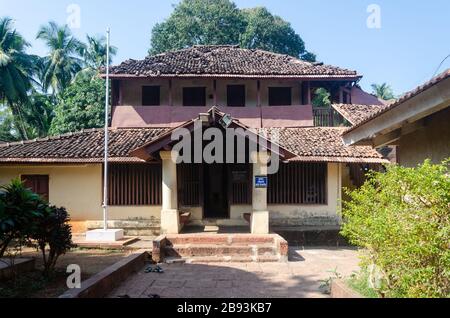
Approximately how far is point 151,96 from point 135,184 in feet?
15.2

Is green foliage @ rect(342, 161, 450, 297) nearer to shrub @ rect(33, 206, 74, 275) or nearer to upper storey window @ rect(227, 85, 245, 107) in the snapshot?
shrub @ rect(33, 206, 74, 275)

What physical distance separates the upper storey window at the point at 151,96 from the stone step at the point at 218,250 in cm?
773

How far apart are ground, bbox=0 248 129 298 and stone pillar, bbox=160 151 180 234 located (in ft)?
4.40

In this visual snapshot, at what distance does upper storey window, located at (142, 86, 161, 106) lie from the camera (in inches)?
573

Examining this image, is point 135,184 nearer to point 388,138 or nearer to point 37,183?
point 37,183

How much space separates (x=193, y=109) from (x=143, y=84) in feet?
8.28

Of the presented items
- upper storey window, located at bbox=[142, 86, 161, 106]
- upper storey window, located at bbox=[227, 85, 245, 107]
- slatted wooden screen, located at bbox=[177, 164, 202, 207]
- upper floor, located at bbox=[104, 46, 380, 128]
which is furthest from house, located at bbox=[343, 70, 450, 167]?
upper storey window, located at bbox=[142, 86, 161, 106]

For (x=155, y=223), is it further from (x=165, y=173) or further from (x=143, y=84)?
(x=143, y=84)

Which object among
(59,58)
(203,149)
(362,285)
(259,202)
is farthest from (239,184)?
(59,58)

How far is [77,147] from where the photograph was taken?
11.7 metres

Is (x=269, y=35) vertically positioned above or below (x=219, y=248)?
above

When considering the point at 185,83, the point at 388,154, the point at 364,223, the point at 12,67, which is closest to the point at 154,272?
the point at 364,223

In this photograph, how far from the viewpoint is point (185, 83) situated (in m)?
14.6

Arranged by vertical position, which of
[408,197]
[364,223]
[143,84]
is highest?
[143,84]
